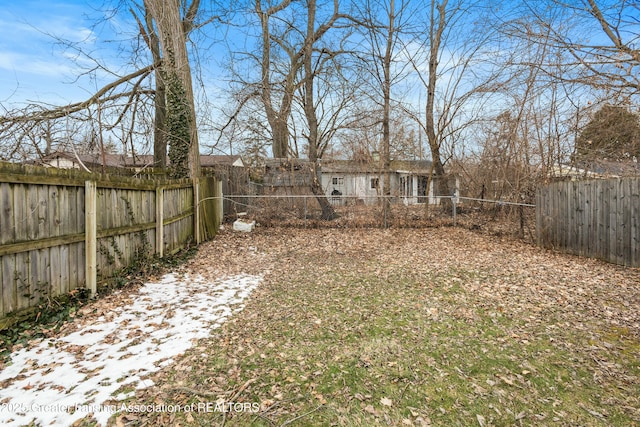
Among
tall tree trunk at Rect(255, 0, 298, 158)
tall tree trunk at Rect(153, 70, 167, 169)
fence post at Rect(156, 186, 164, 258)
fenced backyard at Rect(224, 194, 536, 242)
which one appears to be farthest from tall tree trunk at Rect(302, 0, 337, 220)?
fence post at Rect(156, 186, 164, 258)

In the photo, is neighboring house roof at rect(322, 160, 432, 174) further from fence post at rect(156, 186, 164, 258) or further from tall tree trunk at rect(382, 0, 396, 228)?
fence post at rect(156, 186, 164, 258)

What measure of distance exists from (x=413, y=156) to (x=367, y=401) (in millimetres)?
13543

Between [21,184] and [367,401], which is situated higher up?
[21,184]

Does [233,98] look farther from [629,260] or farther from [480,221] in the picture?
[629,260]

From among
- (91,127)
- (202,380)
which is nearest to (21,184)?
(202,380)

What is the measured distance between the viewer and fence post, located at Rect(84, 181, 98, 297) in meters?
4.32

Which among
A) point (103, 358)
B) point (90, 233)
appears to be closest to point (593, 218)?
point (103, 358)

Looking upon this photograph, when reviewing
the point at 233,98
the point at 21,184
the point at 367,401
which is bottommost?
the point at 367,401

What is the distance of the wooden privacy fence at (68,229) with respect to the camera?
3.38 m

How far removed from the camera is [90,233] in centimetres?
436

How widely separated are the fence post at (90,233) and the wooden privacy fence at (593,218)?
8.99m

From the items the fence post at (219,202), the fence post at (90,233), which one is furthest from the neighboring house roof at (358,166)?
the fence post at (90,233)

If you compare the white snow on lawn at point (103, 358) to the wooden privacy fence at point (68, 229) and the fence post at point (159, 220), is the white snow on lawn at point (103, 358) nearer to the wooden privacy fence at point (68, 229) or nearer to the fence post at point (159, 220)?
the wooden privacy fence at point (68, 229)

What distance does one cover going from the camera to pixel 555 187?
7832mm
